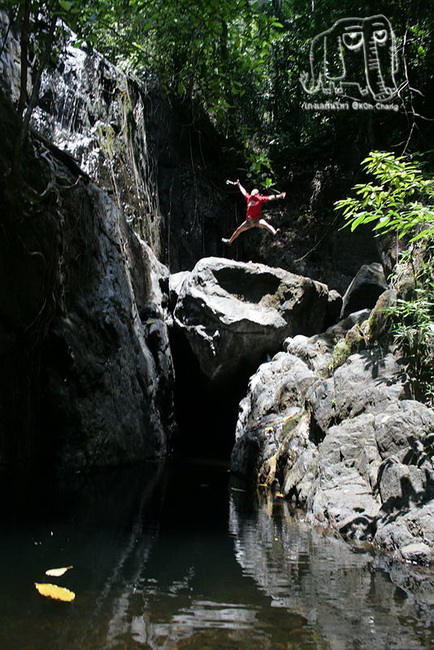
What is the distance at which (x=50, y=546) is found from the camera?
10.3 feet

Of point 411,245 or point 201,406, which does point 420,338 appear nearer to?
point 411,245

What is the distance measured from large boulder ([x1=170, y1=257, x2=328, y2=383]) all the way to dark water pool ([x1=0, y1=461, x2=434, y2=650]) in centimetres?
589

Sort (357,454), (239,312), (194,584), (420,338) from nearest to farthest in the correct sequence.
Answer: (194,584), (357,454), (420,338), (239,312)

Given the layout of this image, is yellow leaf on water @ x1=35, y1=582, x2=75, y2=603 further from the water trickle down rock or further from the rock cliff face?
the rock cliff face

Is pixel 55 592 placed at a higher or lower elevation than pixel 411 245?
lower

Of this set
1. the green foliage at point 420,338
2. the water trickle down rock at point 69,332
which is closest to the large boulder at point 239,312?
the water trickle down rock at point 69,332

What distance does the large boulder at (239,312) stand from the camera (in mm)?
10492

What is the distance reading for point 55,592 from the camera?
88.8 inches

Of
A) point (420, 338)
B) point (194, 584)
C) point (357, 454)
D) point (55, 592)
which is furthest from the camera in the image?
point (420, 338)

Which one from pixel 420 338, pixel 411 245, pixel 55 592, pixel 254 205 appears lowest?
pixel 55 592

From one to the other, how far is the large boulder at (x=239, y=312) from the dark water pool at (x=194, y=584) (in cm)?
589

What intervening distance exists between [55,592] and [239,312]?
8477 millimetres

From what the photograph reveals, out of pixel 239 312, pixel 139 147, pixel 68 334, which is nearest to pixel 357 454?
pixel 68 334

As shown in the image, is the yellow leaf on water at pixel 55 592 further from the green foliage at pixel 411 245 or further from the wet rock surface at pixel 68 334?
the wet rock surface at pixel 68 334
